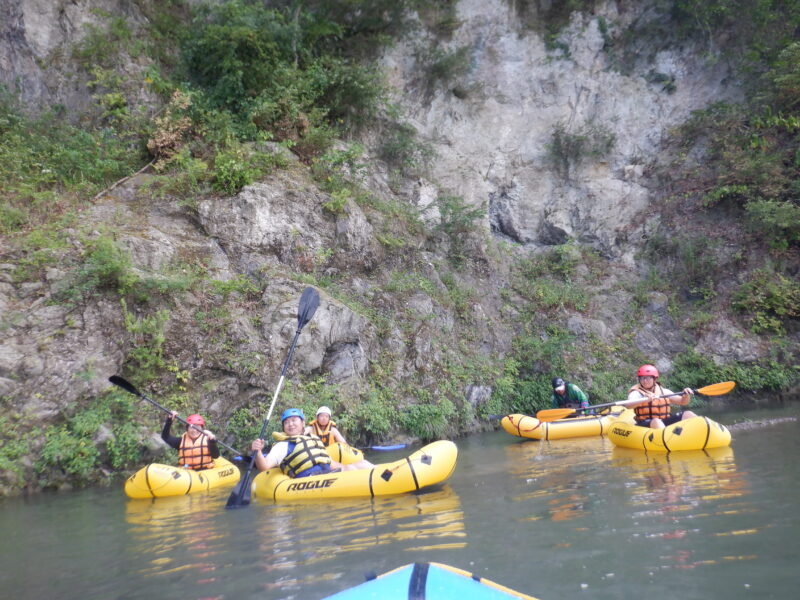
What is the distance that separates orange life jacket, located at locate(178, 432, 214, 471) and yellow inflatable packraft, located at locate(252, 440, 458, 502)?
1958mm

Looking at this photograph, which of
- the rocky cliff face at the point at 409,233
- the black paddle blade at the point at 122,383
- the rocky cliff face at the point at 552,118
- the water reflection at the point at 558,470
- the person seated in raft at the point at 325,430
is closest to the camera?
the water reflection at the point at 558,470

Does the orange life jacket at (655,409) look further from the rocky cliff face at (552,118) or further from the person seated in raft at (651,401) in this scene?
the rocky cliff face at (552,118)

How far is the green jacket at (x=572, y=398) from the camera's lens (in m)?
9.88

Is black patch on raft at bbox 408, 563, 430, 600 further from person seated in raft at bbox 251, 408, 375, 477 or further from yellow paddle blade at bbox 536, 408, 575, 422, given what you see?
yellow paddle blade at bbox 536, 408, 575, 422

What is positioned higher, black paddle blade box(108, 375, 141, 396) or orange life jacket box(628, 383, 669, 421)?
black paddle blade box(108, 375, 141, 396)

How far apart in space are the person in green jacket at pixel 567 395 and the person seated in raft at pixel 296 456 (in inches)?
223

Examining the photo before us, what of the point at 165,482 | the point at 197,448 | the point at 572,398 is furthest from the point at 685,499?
the point at 572,398

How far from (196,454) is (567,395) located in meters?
6.82

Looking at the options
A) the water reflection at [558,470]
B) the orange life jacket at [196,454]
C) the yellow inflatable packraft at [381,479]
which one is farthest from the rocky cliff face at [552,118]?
the yellow inflatable packraft at [381,479]

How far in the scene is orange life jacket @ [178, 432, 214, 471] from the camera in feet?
21.9

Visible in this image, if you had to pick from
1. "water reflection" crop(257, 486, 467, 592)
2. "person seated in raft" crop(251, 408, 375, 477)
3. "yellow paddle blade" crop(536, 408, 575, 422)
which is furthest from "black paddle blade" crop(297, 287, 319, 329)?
"yellow paddle blade" crop(536, 408, 575, 422)

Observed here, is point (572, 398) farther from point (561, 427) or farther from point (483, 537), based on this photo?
point (483, 537)

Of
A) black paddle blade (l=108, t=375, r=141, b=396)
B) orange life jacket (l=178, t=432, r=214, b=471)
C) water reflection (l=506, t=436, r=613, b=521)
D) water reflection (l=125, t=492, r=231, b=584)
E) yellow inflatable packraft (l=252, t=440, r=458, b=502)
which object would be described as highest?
black paddle blade (l=108, t=375, r=141, b=396)

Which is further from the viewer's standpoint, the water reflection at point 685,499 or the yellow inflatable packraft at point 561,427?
the yellow inflatable packraft at point 561,427
